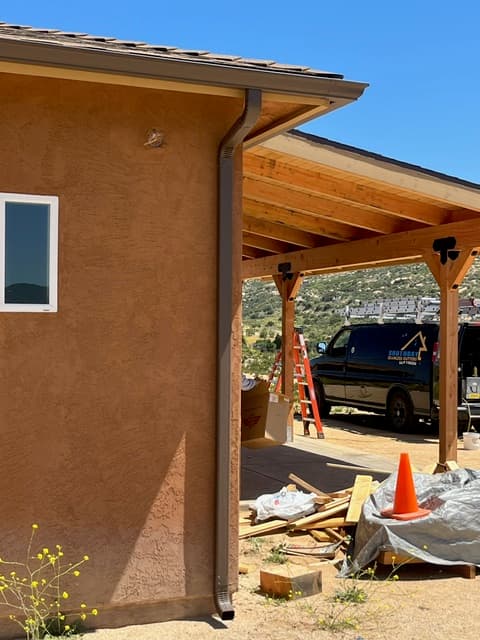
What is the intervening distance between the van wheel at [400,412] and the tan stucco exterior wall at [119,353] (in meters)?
10.8

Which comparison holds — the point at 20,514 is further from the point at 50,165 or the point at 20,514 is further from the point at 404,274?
the point at 404,274

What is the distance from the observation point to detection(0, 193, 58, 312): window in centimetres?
502

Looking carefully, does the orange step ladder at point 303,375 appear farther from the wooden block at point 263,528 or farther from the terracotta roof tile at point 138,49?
the terracotta roof tile at point 138,49

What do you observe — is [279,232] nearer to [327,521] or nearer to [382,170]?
[382,170]

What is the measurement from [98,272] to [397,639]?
9.89ft

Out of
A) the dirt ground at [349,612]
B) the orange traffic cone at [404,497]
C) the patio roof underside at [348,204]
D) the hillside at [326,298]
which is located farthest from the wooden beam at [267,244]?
the hillside at [326,298]

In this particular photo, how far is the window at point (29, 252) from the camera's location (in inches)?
197

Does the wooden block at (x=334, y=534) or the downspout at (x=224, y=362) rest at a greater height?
the downspout at (x=224, y=362)

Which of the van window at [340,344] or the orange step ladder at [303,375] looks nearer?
the orange step ladder at [303,375]

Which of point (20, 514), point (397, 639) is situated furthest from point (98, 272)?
point (397, 639)

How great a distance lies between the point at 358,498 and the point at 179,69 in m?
4.54

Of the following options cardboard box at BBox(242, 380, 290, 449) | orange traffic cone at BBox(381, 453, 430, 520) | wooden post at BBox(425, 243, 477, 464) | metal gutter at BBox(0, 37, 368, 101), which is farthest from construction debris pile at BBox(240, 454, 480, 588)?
metal gutter at BBox(0, 37, 368, 101)

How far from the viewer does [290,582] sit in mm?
5801

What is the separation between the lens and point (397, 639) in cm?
510
